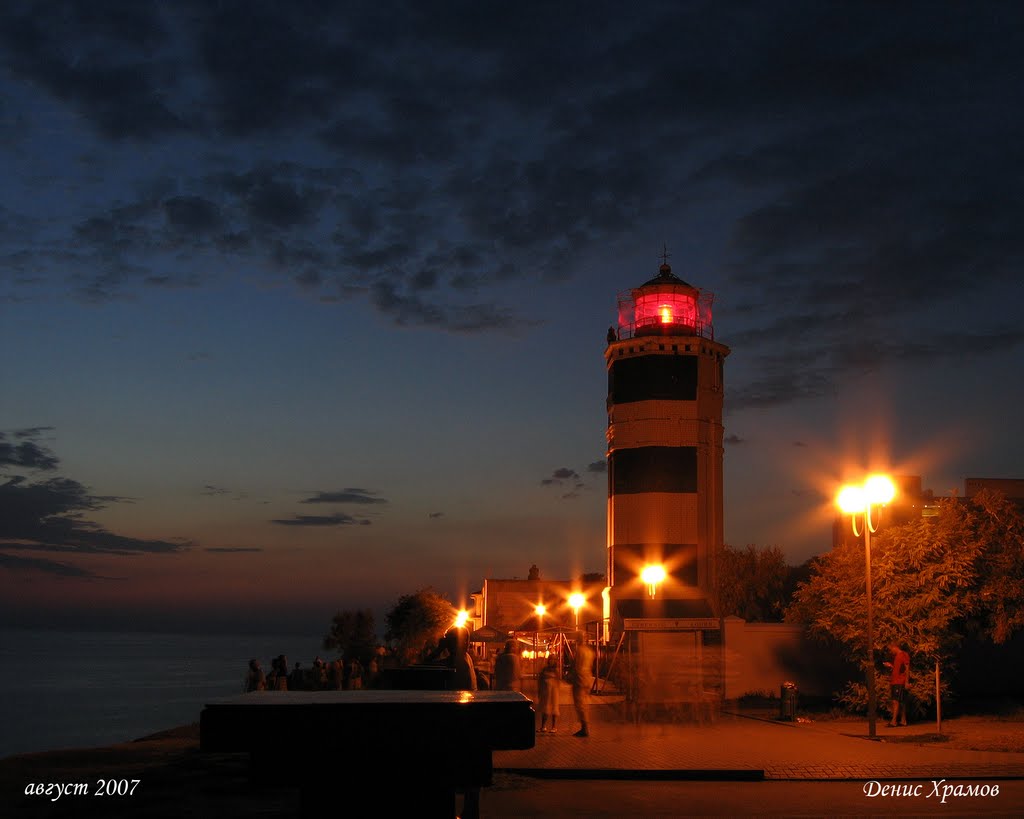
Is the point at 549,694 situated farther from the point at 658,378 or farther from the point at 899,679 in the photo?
the point at 658,378

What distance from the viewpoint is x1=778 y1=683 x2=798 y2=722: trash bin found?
22.3 meters

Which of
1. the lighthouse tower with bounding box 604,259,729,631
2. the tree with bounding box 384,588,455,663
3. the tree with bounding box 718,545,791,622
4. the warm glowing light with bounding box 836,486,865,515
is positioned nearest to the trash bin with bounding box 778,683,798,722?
the warm glowing light with bounding box 836,486,865,515

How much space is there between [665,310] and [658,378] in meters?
3.14

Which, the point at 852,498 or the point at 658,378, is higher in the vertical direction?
the point at 658,378

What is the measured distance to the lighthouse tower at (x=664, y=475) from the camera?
35094 mm

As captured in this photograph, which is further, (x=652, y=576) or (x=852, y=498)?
(x=652, y=576)

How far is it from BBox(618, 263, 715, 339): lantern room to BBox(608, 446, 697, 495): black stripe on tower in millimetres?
4447

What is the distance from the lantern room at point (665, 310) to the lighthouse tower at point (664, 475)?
343 millimetres

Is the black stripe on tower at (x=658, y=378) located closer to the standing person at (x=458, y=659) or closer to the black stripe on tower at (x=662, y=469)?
the black stripe on tower at (x=662, y=469)

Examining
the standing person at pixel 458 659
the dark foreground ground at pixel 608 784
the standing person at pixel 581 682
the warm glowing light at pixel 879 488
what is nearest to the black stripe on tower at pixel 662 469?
the warm glowing light at pixel 879 488

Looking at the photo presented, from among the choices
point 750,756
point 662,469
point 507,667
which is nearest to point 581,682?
point 507,667

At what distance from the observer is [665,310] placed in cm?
3784

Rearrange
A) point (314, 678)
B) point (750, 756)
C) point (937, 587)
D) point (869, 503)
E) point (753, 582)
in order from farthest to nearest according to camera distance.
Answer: point (753, 582) < point (314, 678) < point (937, 587) < point (869, 503) < point (750, 756)

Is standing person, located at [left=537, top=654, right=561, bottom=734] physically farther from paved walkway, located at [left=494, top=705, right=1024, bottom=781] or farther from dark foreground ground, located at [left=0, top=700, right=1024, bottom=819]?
dark foreground ground, located at [left=0, top=700, right=1024, bottom=819]
